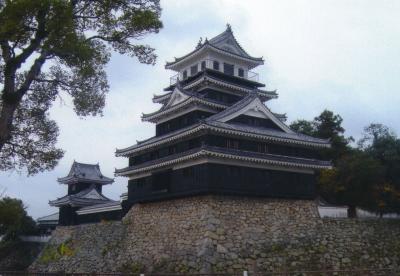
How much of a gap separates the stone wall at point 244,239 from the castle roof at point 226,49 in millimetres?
10618

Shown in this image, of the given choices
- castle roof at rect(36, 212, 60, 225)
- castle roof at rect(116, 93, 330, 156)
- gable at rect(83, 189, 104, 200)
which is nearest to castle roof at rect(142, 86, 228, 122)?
castle roof at rect(116, 93, 330, 156)

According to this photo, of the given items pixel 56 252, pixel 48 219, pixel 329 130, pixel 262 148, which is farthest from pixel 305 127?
pixel 48 219

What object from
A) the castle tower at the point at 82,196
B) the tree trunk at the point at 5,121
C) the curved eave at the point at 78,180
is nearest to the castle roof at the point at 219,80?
the castle tower at the point at 82,196

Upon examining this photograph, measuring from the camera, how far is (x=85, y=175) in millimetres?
44719

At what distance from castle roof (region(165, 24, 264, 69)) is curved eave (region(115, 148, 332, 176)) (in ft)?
27.8

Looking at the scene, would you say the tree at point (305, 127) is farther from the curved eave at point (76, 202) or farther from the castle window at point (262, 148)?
the curved eave at point (76, 202)

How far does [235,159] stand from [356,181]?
9.55m

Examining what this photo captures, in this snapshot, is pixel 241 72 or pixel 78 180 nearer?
pixel 241 72

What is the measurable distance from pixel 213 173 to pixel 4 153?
1245 centimetres

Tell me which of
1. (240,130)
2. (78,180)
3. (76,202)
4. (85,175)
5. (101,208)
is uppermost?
(240,130)

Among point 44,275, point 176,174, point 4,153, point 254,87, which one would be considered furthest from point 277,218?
point 4,153

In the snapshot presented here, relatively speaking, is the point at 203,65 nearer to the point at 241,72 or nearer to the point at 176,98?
the point at 241,72

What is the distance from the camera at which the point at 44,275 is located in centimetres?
1973

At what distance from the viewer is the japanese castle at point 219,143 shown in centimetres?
2359
